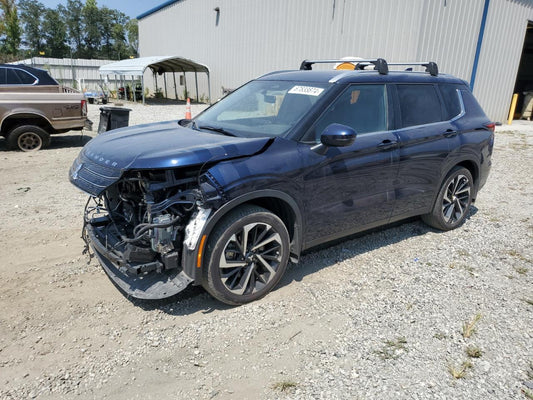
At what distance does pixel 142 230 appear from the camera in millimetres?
3062

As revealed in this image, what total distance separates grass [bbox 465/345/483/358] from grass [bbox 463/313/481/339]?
0.13 meters

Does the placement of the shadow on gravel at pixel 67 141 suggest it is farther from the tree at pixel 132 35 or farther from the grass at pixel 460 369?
the tree at pixel 132 35

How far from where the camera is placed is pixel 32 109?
30.0 feet

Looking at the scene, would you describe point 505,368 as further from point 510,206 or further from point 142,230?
point 510,206

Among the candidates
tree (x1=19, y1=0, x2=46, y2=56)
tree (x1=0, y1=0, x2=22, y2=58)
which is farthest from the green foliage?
tree (x1=0, y1=0, x2=22, y2=58)

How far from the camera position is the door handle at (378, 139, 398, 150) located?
402cm

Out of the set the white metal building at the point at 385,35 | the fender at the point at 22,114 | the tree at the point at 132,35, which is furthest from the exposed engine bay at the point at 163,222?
the tree at the point at 132,35

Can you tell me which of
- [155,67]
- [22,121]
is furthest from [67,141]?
[155,67]

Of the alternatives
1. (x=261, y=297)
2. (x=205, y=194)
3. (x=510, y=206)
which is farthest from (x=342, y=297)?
(x=510, y=206)

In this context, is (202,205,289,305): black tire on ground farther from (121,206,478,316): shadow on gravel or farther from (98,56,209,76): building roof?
(98,56,209,76): building roof

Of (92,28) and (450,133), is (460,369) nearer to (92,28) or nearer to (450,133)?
(450,133)

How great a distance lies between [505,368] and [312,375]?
135 cm

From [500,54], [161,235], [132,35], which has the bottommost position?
[161,235]

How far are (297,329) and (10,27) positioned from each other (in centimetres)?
6177
